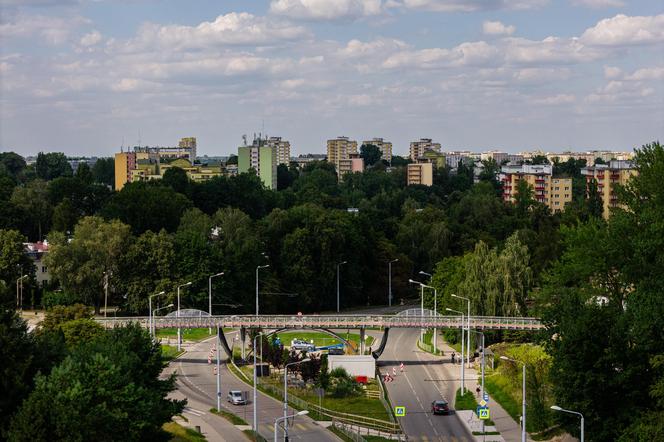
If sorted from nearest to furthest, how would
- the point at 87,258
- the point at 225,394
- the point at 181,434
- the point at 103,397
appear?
the point at 103,397, the point at 181,434, the point at 225,394, the point at 87,258

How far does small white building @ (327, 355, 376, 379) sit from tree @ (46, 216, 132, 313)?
1264 inches

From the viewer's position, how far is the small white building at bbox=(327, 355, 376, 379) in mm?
93938

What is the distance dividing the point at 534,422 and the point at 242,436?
16.9 m

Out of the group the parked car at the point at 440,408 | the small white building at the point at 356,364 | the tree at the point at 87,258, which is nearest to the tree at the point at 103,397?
the parked car at the point at 440,408

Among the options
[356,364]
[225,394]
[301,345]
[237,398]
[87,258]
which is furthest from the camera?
[87,258]

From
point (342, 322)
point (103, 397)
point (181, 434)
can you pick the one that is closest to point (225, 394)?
point (342, 322)

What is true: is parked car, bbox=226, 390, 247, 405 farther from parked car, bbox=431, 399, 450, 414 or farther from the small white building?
parked car, bbox=431, 399, 450, 414

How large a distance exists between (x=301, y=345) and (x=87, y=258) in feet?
81.8

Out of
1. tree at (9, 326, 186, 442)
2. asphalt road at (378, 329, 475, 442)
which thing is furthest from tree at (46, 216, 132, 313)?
tree at (9, 326, 186, 442)

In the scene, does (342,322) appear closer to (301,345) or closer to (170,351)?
(301,345)

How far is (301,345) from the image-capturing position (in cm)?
10719

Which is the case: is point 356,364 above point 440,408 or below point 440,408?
above

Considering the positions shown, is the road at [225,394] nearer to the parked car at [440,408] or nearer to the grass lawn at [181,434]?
the grass lawn at [181,434]

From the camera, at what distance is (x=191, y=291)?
118 m
